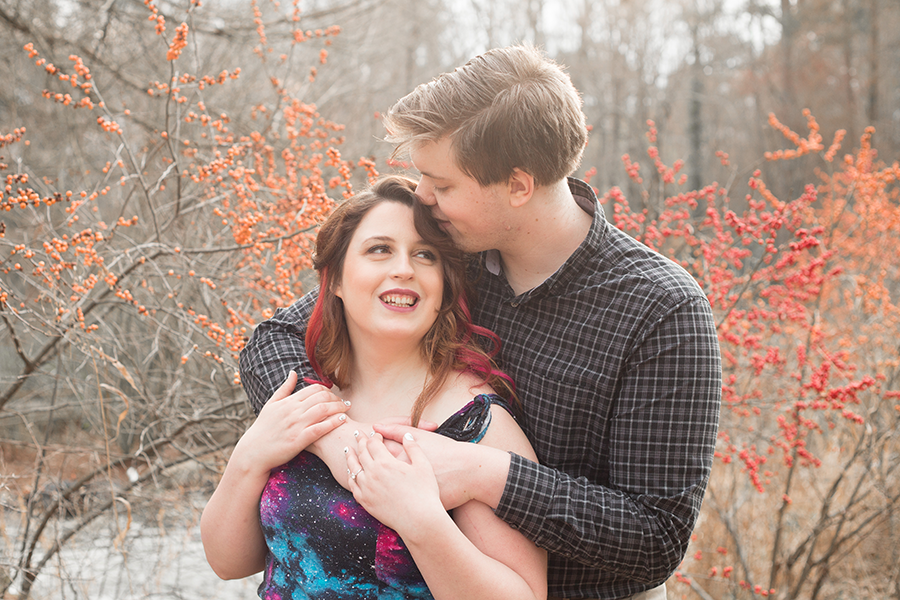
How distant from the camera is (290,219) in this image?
9.04 feet

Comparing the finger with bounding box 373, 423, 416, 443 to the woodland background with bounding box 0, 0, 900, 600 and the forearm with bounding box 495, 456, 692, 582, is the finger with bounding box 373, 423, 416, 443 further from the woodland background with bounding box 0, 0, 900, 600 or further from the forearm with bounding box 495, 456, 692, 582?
the woodland background with bounding box 0, 0, 900, 600

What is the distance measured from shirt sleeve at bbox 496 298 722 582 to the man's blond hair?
536mm

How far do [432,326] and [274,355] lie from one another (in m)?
0.46

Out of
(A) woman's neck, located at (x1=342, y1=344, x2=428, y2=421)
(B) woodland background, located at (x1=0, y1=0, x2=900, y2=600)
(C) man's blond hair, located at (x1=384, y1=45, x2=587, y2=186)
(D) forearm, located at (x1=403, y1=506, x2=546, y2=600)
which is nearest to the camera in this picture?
(D) forearm, located at (x1=403, y1=506, x2=546, y2=600)

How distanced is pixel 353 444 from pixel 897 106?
15961 millimetres

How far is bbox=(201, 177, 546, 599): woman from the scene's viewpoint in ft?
4.91

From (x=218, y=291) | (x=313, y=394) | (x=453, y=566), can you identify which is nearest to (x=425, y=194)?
(x=313, y=394)

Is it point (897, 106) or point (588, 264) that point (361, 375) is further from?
point (897, 106)

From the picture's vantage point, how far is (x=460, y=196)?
1811 millimetres

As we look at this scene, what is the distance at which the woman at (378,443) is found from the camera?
1498mm

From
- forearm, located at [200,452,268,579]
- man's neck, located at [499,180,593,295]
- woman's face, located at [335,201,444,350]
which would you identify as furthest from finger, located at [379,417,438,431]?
man's neck, located at [499,180,593,295]

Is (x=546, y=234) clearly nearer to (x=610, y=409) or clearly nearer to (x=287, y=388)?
(x=610, y=409)

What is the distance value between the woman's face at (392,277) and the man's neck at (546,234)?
238mm

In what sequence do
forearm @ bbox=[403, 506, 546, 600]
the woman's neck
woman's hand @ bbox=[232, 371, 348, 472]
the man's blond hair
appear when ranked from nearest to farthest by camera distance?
forearm @ bbox=[403, 506, 546, 600]
woman's hand @ bbox=[232, 371, 348, 472]
the man's blond hair
the woman's neck
